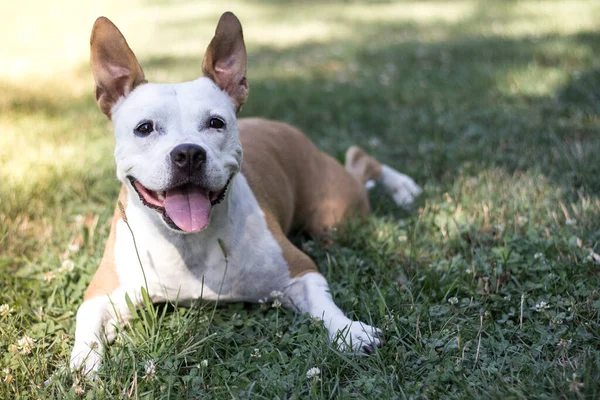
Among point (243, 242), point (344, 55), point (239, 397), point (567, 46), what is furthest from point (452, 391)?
point (344, 55)

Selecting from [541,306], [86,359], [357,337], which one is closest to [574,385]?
[541,306]

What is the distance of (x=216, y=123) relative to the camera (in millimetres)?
2961

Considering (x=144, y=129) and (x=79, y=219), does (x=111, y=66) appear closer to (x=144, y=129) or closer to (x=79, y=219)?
(x=144, y=129)

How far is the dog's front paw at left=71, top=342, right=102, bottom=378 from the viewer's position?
2.65m

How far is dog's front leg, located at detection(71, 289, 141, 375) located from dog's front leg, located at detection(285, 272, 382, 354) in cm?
77

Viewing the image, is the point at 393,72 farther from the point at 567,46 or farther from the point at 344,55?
the point at 567,46

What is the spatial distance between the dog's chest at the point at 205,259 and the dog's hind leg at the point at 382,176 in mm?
1581

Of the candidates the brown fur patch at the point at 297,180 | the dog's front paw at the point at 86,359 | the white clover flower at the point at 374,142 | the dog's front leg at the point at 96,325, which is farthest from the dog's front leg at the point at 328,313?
the white clover flower at the point at 374,142

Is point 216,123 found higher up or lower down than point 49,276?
higher up

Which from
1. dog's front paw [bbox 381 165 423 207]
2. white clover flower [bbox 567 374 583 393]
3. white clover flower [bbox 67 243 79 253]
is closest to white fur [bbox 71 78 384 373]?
white clover flower [bbox 67 243 79 253]

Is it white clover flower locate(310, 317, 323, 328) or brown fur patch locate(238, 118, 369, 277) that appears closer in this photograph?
white clover flower locate(310, 317, 323, 328)

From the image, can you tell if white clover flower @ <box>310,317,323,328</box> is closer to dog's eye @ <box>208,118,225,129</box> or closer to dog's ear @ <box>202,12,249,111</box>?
dog's eye @ <box>208,118,225,129</box>

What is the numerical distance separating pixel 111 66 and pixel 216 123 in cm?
60

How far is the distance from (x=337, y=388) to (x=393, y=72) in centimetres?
A: 577
